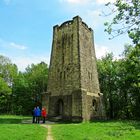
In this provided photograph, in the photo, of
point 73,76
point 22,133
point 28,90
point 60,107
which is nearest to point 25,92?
point 28,90

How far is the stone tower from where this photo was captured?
23.3 meters

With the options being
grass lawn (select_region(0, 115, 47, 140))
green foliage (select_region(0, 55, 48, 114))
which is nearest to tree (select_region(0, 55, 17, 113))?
green foliage (select_region(0, 55, 48, 114))

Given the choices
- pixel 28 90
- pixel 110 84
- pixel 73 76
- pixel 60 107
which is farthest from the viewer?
pixel 28 90

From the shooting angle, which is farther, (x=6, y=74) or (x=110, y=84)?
(x=6, y=74)

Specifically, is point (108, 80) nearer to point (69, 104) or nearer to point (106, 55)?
point (106, 55)

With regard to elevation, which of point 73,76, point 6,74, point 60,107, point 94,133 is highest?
point 6,74

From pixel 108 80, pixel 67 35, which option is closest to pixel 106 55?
pixel 108 80

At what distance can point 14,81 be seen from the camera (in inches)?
1918

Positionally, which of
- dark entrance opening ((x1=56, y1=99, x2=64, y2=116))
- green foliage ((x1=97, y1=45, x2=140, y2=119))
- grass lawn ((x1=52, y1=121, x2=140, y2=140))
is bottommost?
grass lawn ((x1=52, y1=121, x2=140, y2=140))

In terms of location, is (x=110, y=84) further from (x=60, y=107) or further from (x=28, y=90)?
(x=28, y=90)

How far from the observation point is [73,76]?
24.5m

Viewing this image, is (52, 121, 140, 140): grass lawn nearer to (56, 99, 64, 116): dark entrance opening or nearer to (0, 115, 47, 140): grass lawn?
(0, 115, 47, 140): grass lawn

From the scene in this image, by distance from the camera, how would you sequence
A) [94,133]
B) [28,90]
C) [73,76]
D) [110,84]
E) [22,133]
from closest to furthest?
[22,133] → [94,133] → [73,76] → [110,84] → [28,90]

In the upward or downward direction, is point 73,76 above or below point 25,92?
below
